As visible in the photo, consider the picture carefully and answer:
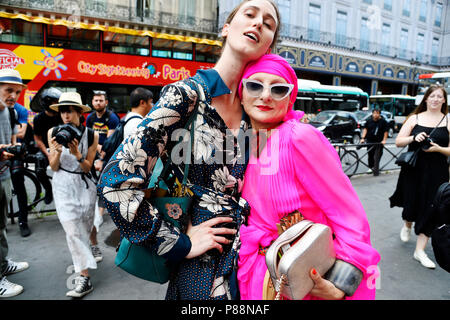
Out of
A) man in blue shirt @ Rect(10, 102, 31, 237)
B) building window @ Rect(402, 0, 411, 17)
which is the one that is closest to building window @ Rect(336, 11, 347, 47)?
building window @ Rect(402, 0, 411, 17)

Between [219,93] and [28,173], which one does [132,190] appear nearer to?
[219,93]

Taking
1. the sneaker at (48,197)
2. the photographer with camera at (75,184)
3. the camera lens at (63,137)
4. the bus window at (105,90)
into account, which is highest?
the bus window at (105,90)

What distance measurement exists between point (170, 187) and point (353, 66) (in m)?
28.3

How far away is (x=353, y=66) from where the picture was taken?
25.6 metres

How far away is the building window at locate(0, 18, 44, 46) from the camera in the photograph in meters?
11.0

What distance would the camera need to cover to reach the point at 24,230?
404 cm

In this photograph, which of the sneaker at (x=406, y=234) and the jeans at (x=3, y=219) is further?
the sneaker at (x=406, y=234)

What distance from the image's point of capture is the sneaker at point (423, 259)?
11.0ft

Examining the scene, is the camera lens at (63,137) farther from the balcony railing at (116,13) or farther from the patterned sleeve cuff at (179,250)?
the balcony railing at (116,13)

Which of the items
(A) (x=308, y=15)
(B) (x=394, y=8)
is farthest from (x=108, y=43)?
(B) (x=394, y=8)

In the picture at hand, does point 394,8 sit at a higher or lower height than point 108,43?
higher

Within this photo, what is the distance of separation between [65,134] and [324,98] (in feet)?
56.9

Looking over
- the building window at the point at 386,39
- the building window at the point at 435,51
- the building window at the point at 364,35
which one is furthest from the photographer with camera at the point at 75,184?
the building window at the point at 435,51

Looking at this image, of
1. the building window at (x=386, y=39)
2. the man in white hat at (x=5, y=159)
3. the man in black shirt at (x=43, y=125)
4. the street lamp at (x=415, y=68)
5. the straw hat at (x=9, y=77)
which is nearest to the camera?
the man in white hat at (x=5, y=159)
